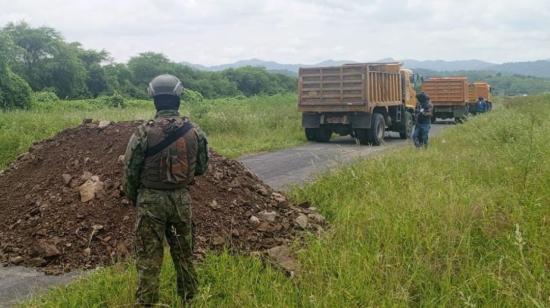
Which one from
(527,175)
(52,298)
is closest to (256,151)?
(527,175)

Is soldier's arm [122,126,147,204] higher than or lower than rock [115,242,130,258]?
higher

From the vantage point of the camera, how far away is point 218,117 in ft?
53.6

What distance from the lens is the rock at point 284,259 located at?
4.15 m

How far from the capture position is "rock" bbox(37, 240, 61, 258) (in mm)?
4906

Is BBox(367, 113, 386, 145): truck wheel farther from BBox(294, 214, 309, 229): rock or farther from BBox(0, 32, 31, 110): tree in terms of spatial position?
BBox(0, 32, 31, 110): tree

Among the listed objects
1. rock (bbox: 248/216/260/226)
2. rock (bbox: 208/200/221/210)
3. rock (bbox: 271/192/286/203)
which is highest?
rock (bbox: 208/200/221/210)

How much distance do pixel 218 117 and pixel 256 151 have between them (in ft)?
12.6

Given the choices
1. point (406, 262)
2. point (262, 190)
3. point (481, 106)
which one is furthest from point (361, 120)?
point (481, 106)

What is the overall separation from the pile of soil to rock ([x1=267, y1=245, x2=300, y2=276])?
14.3 inches

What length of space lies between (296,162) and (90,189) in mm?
5873

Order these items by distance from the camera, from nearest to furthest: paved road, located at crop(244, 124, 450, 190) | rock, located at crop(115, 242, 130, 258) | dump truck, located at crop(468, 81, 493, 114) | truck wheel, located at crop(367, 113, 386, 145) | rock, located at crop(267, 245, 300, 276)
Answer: rock, located at crop(267, 245, 300, 276) → rock, located at crop(115, 242, 130, 258) → paved road, located at crop(244, 124, 450, 190) → truck wheel, located at crop(367, 113, 386, 145) → dump truck, located at crop(468, 81, 493, 114)

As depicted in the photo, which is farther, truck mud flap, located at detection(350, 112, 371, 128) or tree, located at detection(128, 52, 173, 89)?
tree, located at detection(128, 52, 173, 89)

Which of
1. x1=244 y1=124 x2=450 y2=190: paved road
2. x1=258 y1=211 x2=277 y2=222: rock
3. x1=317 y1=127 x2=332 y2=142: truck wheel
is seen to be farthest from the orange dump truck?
x1=258 y1=211 x2=277 y2=222: rock

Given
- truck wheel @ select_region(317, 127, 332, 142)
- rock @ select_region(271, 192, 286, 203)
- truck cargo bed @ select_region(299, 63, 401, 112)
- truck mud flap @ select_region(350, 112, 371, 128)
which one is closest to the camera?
rock @ select_region(271, 192, 286, 203)
